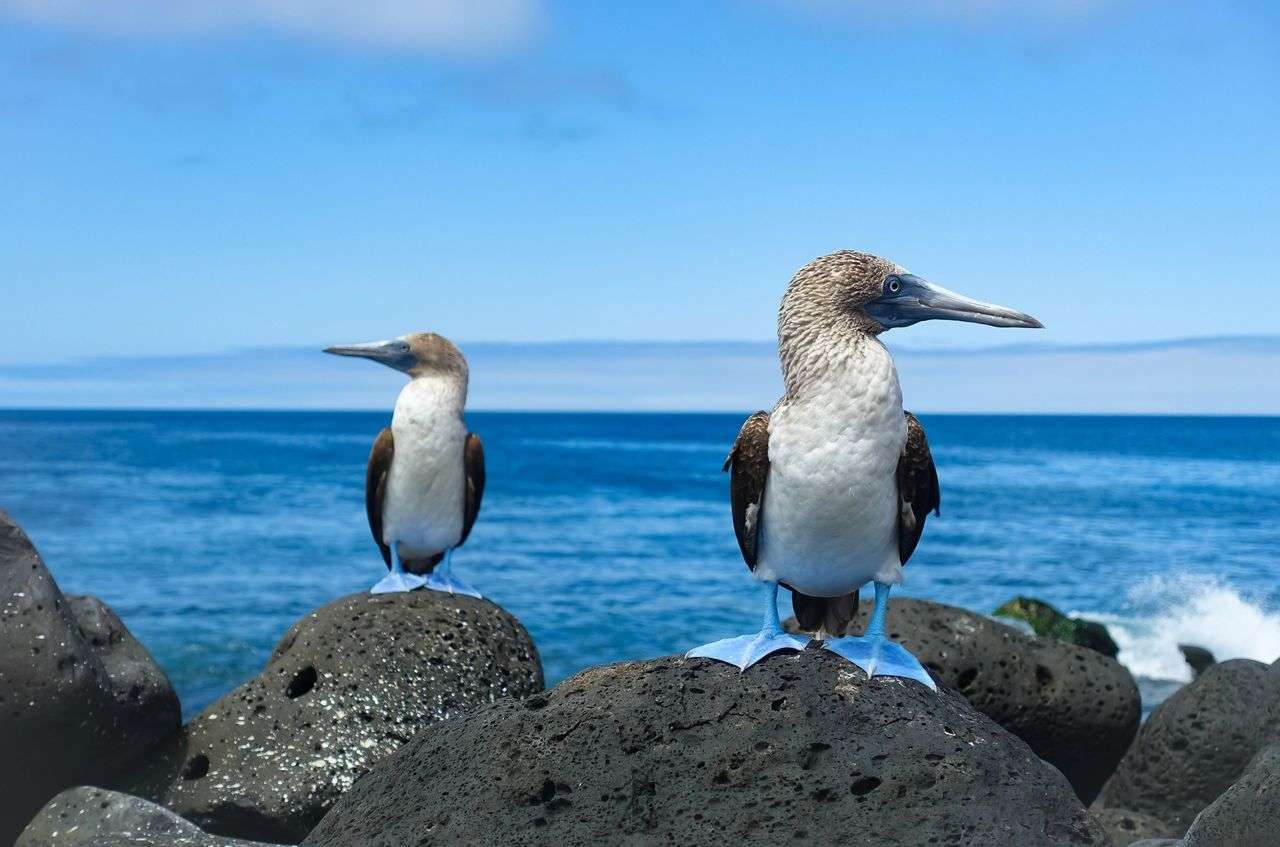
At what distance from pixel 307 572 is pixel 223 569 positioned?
1.83 meters

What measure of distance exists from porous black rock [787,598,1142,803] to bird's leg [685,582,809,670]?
2.89 metres

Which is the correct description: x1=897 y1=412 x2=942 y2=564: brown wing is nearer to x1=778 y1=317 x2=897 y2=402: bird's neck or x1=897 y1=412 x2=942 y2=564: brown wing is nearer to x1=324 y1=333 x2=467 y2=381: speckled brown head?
x1=778 y1=317 x2=897 y2=402: bird's neck

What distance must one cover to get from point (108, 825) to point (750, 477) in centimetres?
354

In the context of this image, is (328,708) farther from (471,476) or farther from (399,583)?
(471,476)

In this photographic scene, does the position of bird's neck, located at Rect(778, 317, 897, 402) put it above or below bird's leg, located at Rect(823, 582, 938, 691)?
above

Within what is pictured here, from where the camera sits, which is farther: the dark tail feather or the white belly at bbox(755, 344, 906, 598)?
the dark tail feather

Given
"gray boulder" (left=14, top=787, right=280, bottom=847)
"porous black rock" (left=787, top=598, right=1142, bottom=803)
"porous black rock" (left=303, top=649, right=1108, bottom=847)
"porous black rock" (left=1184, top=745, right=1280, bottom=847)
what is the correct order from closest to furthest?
"porous black rock" (left=303, top=649, right=1108, bottom=847) → "porous black rock" (left=1184, top=745, right=1280, bottom=847) → "gray boulder" (left=14, top=787, right=280, bottom=847) → "porous black rock" (left=787, top=598, right=1142, bottom=803)

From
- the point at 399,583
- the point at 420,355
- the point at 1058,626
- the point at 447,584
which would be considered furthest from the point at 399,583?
the point at 1058,626

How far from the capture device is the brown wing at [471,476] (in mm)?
8125

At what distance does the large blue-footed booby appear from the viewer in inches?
165

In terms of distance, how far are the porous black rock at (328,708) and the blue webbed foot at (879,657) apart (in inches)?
104

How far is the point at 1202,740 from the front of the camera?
756 cm

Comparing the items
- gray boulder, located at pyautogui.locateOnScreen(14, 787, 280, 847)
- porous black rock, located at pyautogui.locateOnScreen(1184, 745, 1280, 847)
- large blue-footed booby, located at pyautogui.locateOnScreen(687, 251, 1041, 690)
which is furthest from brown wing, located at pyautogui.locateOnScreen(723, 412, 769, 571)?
gray boulder, located at pyautogui.locateOnScreen(14, 787, 280, 847)

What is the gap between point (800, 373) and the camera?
4.27 meters
